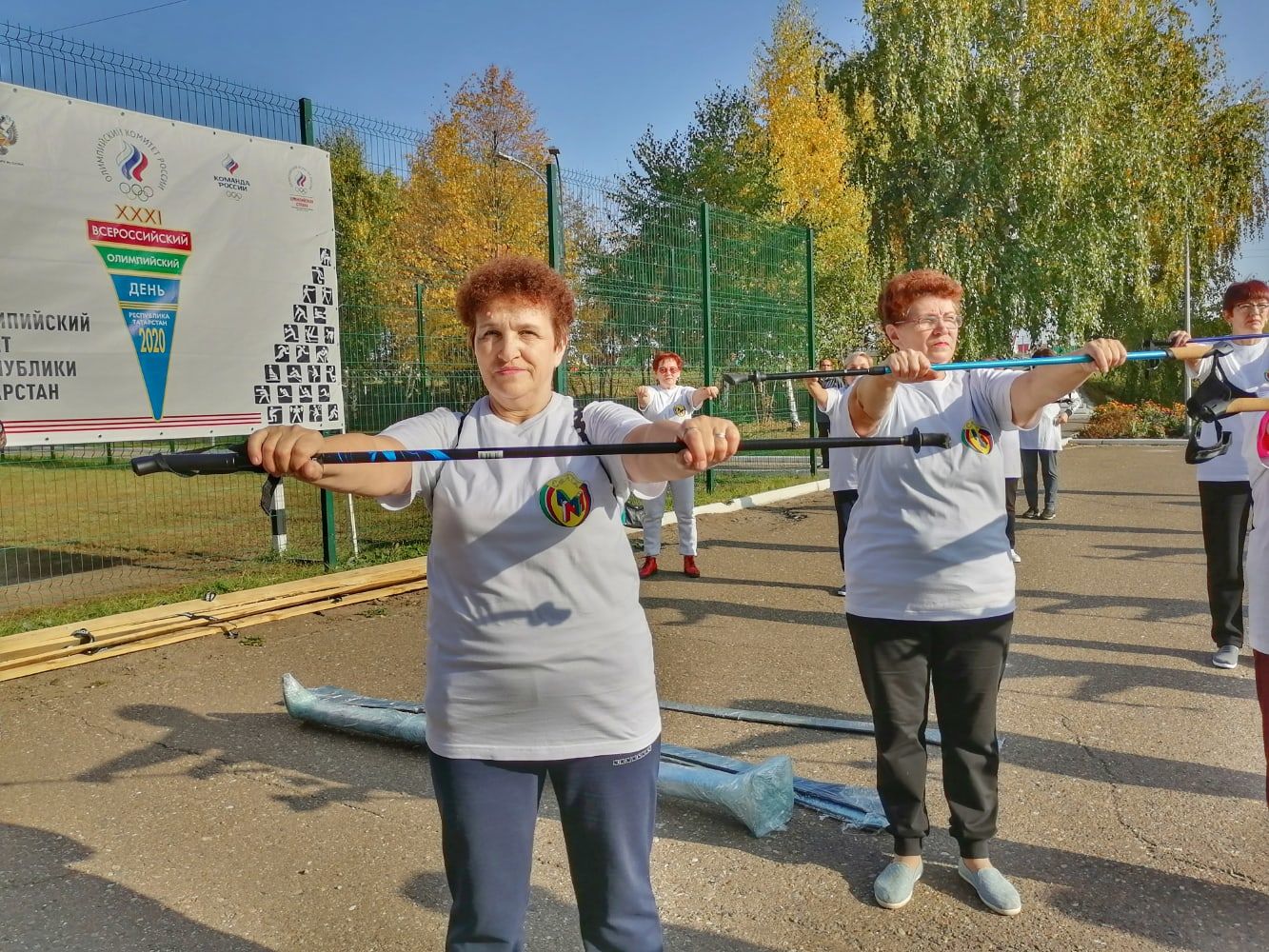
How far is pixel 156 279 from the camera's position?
705cm

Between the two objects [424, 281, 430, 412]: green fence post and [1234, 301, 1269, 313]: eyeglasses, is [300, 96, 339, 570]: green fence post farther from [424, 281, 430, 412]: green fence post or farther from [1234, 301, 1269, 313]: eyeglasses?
[1234, 301, 1269, 313]: eyeglasses

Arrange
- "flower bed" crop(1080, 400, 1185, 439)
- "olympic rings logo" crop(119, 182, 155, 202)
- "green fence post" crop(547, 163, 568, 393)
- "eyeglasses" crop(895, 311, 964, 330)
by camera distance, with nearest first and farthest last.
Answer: "eyeglasses" crop(895, 311, 964, 330)
"olympic rings logo" crop(119, 182, 155, 202)
"green fence post" crop(547, 163, 568, 393)
"flower bed" crop(1080, 400, 1185, 439)

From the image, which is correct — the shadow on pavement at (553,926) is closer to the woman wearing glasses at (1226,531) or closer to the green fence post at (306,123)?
the woman wearing glasses at (1226,531)

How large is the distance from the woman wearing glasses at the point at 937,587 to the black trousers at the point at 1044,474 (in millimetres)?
9304

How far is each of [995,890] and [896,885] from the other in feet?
0.95

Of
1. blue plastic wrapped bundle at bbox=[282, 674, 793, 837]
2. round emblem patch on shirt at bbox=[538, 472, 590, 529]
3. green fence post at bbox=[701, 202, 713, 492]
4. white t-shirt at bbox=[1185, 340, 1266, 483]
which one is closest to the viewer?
round emblem patch on shirt at bbox=[538, 472, 590, 529]

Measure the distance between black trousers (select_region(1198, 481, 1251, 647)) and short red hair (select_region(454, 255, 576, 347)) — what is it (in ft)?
15.4

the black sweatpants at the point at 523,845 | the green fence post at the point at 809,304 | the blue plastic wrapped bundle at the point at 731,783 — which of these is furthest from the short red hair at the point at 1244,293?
the green fence post at the point at 809,304

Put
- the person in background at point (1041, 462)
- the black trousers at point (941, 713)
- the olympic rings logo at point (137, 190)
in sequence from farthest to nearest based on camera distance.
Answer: the person in background at point (1041, 462)
the olympic rings logo at point (137, 190)
the black trousers at point (941, 713)

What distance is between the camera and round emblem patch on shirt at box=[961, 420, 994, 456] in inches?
124

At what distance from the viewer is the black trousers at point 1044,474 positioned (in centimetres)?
1182

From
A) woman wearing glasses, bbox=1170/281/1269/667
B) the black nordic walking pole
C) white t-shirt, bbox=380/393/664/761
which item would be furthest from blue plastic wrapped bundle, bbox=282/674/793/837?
woman wearing glasses, bbox=1170/281/1269/667

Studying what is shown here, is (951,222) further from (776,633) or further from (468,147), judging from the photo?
(776,633)

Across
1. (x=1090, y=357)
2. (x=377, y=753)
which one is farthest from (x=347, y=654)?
(x=1090, y=357)
